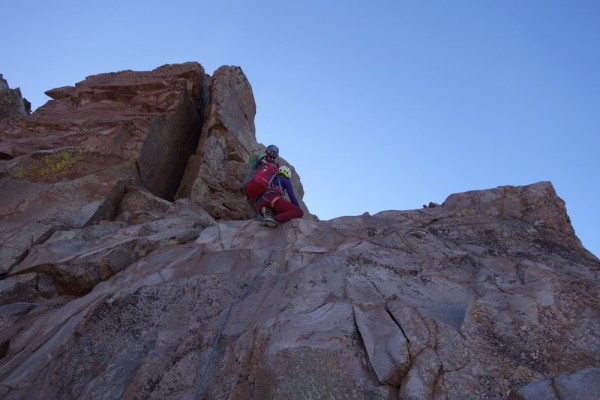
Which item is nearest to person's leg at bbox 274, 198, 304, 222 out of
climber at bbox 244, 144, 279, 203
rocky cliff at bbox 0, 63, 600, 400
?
climber at bbox 244, 144, 279, 203

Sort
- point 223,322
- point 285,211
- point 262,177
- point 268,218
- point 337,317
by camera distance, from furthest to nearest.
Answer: point 262,177
point 285,211
point 268,218
point 223,322
point 337,317

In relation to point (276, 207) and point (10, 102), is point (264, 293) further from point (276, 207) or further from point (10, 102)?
Answer: point (10, 102)

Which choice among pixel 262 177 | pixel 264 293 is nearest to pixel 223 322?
pixel 264 293

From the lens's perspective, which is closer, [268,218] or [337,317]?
[337,317]

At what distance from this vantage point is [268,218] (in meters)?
11.4

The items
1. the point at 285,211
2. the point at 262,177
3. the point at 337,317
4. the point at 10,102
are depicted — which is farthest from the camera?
the point at 10,102

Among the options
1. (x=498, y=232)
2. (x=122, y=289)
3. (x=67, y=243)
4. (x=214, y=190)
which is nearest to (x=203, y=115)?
(x=214, y=190)

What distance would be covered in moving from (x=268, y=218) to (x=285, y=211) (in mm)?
591

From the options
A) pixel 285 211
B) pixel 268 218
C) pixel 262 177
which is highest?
pixel 262 177

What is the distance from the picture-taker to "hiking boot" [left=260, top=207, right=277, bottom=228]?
11.1 meters

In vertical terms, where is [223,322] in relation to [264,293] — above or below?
below

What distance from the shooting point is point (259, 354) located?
20.0 ft

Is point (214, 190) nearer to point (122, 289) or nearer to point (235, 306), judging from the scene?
point (122, 289)

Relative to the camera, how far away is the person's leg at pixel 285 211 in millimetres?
11641
